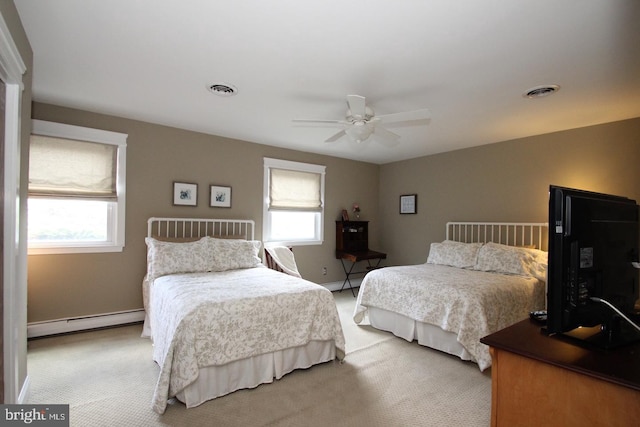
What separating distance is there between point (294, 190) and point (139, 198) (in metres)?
2.16

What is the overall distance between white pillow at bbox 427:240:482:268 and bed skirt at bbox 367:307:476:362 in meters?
1.20

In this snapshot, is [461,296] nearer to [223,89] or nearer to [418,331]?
[418,331]

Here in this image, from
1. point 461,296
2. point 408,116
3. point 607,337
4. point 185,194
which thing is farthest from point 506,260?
point 185,194

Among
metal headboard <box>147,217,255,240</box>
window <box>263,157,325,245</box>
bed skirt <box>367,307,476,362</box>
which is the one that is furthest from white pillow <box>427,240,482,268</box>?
metal headboard <box>147,217,255,240</box>

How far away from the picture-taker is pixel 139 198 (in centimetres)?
371

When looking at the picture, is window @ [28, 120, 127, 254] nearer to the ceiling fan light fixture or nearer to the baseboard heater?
the baseboard heater

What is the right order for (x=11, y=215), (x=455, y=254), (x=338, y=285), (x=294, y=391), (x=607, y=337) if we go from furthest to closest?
(x=338, y=285), (x=455, y=254), (x=294, y=391), (x=11, y=215), (x=607, y=337)

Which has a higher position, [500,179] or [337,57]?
[337,57]

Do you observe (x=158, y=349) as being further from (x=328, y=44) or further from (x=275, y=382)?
(x=328, y=44)

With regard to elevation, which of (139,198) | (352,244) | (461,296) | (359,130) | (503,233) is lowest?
(461,296)

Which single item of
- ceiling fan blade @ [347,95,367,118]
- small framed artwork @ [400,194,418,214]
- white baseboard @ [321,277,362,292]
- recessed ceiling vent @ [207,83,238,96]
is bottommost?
white baseboard @ [321,277,362,292]

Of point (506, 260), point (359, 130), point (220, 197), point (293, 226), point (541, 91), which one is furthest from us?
point (293, 226)

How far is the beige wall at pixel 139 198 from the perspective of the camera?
3275 millimetres

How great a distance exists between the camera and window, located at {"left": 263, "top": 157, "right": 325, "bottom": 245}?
4.78 meters
